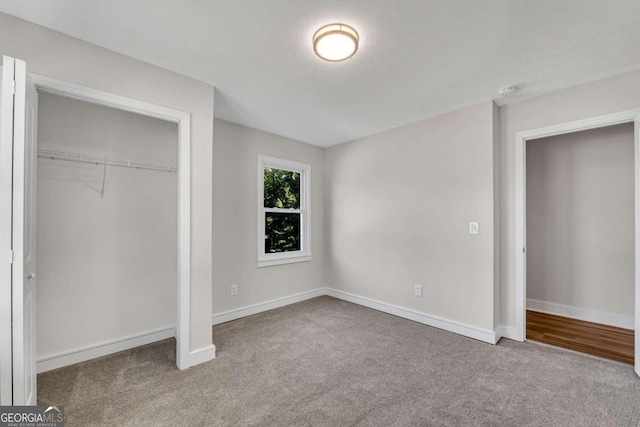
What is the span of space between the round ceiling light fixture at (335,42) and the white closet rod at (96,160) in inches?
80.3

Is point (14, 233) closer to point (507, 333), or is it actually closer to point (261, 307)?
point (261, 307)

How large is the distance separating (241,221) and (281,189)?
855mm

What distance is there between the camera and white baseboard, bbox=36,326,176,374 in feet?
7.56

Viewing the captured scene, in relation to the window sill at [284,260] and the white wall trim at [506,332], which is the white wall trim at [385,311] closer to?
the white wall trim at [506,332]

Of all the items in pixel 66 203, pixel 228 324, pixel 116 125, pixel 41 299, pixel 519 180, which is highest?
pixel 116 125

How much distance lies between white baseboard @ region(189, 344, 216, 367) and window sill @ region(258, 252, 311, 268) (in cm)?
140

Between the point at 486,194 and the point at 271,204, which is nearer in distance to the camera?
the point at 486,194

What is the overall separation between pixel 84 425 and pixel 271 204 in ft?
9.30

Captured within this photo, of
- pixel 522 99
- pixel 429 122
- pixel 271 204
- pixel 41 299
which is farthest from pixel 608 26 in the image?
pixel 41 299

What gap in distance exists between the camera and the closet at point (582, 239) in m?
3.18

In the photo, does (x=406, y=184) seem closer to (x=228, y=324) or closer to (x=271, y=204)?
(x=271, y=204)

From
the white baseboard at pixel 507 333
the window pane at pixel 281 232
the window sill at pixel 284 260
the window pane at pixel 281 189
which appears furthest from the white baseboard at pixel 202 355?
the white baseboard at pixel 507 333

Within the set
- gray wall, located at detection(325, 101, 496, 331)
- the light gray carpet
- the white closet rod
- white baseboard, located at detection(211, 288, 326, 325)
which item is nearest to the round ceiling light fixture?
gray wall, located at detection(325, 101, 496, 331)

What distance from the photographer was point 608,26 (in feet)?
5.81
